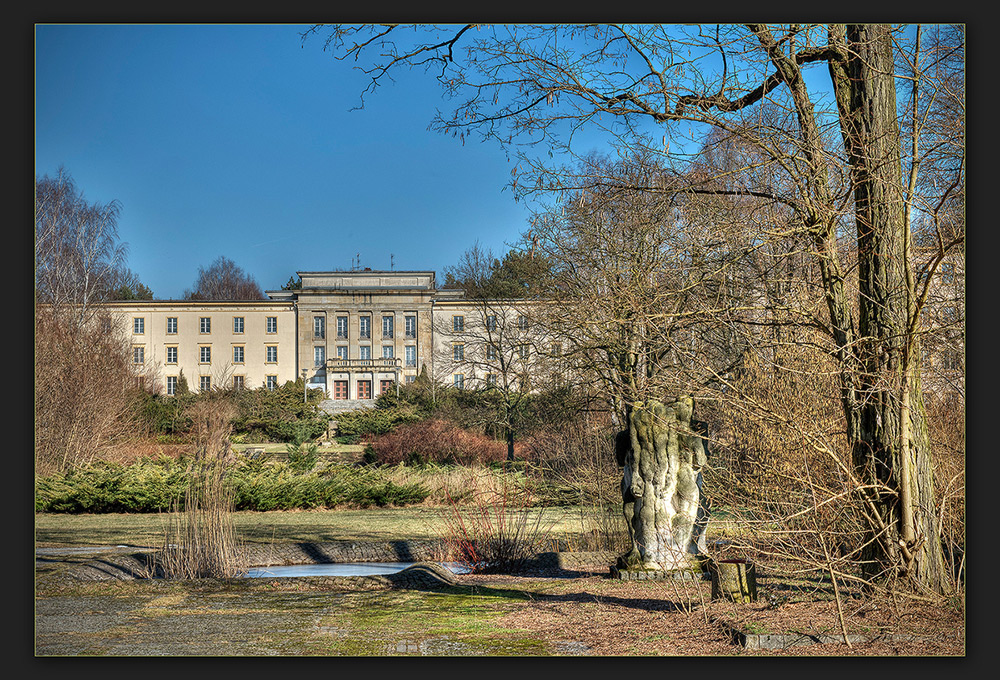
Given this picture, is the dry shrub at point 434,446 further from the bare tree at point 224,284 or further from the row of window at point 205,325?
the bare tree at point 224,284

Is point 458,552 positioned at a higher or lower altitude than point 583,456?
lower

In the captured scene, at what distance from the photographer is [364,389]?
15.5m

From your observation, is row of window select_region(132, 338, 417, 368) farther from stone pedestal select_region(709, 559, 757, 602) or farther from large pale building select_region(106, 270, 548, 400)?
stone pedestal select_region(709, 559, 757, 602)

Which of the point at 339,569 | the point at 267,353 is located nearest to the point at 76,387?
the point at 267,353

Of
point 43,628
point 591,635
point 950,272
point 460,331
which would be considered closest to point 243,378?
point 460,331

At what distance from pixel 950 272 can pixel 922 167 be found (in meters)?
0.65

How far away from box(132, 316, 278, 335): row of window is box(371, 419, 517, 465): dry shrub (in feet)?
13.4

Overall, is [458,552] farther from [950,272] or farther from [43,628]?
[950,272]

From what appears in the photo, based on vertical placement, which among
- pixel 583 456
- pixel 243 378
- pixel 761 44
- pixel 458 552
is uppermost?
pixel 761 44

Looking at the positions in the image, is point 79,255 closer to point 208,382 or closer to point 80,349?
point 80,349

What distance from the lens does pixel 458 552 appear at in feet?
26.1
